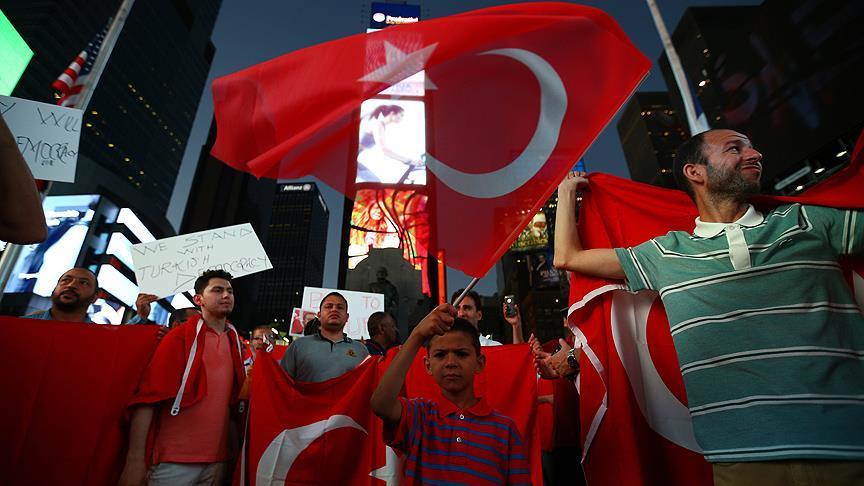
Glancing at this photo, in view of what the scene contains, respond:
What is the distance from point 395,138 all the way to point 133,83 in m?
119

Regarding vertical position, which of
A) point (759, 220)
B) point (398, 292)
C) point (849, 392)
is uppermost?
point (398, 292)

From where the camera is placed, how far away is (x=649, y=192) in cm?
242

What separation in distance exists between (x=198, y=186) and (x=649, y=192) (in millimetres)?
72150

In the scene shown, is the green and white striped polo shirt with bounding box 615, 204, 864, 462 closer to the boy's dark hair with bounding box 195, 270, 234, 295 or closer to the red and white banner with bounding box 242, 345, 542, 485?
the red and white banner with bounding box 242, 345, 542, 485

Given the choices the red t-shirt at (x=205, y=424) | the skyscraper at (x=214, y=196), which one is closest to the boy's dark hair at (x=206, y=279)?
the red t-shirt at (x=205, y=424)

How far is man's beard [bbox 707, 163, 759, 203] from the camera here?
186 centimetres

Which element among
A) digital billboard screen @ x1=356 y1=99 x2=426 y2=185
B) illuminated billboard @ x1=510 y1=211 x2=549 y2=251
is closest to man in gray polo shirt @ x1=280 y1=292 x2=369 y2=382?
digital billboard screen @ x1=356 y1=99 x2=426 y2=185

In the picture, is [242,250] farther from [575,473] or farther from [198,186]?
[198,186]

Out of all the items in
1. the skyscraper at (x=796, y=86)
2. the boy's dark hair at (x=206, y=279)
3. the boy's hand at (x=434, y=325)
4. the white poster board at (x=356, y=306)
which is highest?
the skyscraper at (x=796, y=86)

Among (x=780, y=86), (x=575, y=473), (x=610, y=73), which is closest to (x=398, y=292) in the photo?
(x=575, y=473)

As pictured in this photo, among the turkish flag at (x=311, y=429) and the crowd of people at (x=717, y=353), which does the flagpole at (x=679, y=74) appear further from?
the turkish flag at (x=311, y=429)

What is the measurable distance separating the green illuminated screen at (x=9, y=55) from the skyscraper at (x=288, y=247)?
116315 millimetres

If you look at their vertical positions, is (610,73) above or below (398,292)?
below

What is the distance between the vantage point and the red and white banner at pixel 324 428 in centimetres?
310
